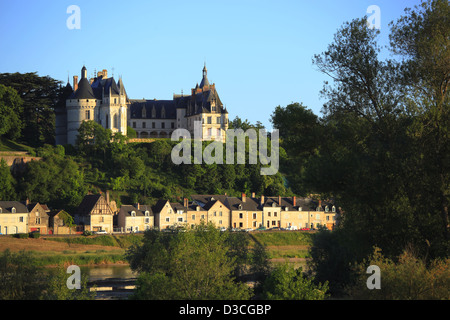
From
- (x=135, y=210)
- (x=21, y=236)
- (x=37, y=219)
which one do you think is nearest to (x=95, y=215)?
(x=135, y=210)

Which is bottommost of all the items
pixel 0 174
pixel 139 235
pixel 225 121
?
pixel 139 235

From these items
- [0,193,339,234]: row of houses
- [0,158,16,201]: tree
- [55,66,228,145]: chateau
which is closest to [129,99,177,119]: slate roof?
[55,66,228,145]: chateau

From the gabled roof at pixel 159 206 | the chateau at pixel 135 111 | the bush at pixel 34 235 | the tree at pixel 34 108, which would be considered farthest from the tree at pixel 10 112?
the bush at pixel 34 235

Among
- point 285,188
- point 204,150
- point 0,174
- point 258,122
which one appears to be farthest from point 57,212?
point 258,122

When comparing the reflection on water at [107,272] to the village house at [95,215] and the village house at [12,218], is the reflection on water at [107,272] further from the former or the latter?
the village house at [12,218]

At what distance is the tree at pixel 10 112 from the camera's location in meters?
89.1

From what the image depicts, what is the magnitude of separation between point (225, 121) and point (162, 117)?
9.68 metres

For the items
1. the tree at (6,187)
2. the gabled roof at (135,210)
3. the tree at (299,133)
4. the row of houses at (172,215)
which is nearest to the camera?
the tree at (299,133)

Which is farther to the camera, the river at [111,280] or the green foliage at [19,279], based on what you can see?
the river at [111,280]

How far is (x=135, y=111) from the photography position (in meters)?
107

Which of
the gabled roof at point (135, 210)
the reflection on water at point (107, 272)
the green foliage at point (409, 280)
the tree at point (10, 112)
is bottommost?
the reflection on water at point (107, 272)

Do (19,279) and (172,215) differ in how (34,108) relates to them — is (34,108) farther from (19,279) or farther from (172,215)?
(19,279)

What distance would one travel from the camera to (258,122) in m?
115

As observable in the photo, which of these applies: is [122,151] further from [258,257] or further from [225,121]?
[258,257]
